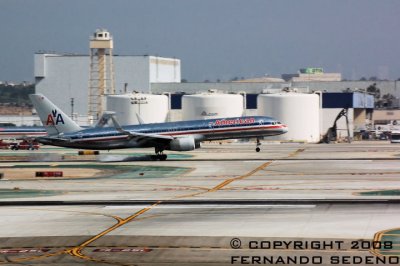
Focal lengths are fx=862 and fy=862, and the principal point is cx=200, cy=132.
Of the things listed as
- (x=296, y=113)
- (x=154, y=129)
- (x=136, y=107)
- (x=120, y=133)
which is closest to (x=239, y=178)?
(x=154, y=129)

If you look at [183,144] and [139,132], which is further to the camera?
[139,132]

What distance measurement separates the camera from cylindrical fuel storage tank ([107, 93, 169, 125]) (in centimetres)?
16725

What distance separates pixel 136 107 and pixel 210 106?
1540cm

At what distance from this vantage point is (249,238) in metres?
37.3

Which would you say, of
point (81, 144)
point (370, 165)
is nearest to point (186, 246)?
point (370, 165)

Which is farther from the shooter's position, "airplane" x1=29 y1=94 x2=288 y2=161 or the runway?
"airplane" x1=29 y1=94 x2=288 y2=161

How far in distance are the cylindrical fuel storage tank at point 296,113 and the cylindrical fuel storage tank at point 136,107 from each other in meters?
21.8

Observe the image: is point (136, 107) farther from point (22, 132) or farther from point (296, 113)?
point (296, 113)

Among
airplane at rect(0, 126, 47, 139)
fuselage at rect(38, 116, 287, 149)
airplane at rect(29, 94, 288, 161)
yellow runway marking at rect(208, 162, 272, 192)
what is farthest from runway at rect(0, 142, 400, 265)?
airplane at rect(0, 126, 47, 139)

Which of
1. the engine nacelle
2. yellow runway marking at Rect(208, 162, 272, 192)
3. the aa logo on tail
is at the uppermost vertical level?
the aa logo on tail

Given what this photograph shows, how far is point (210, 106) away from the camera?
530ft

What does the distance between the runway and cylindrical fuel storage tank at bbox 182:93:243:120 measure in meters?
80.8

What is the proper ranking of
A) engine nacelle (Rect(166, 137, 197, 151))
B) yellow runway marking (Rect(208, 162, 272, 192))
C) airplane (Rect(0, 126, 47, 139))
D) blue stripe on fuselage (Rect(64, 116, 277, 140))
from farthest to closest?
airplane (Rect(0, 126, 47, 139)) → blue stripe on fuselage (Rect(64, 116, 277, 140)) → engine nacelle (Rect(166, 137, 197, 151)) → yellow runway marking (Rect(208, 162, 272, 192))

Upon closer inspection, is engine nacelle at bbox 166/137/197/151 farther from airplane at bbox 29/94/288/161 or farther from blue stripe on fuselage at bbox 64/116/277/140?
blue stripe on fuselage at bbox 64/116/277/140
